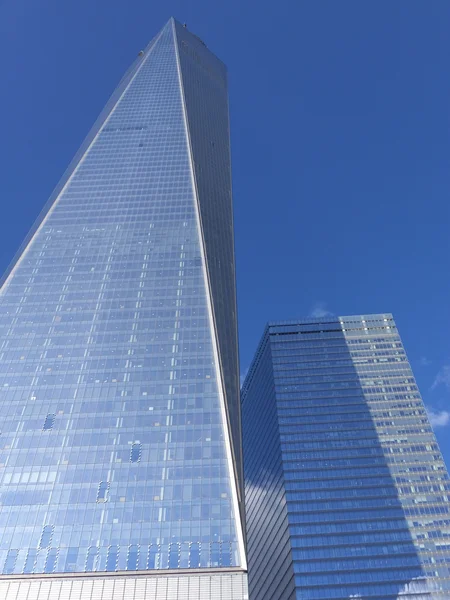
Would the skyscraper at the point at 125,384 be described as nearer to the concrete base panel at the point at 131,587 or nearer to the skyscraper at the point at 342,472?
the concrete base panel at the point at 131,587

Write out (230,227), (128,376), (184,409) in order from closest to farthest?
(184,409) → (128,376) → (230,227)

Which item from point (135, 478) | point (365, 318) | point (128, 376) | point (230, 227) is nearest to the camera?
point (135, 478)

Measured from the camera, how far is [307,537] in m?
Result: 125

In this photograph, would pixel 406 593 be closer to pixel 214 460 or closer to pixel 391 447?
pixel 391 447

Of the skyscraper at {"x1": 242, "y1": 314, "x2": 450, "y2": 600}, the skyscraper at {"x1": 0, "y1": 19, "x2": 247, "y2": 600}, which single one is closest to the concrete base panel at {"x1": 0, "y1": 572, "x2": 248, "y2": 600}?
the skyscraper at {"x1": 0, "y1": 19, "x2": 247, "y2": 600}

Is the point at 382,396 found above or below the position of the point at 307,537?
above

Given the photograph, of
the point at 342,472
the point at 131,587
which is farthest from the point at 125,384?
the point at 342,472

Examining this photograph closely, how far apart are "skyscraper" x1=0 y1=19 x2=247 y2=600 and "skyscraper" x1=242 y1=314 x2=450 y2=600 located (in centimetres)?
5761

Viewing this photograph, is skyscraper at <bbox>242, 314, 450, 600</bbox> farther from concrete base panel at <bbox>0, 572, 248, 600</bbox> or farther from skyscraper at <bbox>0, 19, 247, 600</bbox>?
concrete base panel at <bbox>0, 572, 248, 600</bbox>

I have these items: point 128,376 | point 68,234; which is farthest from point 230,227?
point 128,376

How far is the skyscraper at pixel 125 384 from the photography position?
207 feet

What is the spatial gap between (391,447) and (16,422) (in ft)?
318

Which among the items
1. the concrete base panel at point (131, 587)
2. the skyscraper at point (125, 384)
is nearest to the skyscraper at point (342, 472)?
the skyscraper at point (125, 384)

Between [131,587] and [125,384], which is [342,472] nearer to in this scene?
[125,384]
